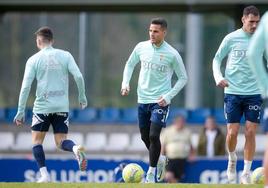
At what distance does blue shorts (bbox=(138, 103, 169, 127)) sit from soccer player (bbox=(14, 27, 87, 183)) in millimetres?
987

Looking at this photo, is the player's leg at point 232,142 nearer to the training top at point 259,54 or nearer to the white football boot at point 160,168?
the white football boot at point 160,168

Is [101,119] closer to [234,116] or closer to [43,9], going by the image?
[43,9]

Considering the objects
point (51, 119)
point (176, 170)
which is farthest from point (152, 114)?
point (176, 170)

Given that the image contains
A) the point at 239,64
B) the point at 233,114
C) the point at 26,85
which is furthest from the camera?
the point at 26,85

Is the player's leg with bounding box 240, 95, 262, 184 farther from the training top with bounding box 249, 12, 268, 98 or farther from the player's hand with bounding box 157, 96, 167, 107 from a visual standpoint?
the training top with bounding box 249, 12, 268, 98

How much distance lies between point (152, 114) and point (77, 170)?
7.37 m

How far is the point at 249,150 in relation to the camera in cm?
1798

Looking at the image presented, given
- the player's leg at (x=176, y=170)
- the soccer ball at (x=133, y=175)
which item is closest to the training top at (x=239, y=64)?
the soccer ball at (x=133, y=175)

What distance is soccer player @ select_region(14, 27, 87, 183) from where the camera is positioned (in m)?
18.3

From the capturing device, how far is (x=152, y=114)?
1802cm

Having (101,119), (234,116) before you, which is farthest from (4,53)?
(234,116)

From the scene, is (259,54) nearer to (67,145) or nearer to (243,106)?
(243,106)

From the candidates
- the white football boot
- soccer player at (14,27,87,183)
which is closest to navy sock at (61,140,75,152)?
soccer player at (14,27,87,183)

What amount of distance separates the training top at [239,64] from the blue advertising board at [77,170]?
7148 mm
